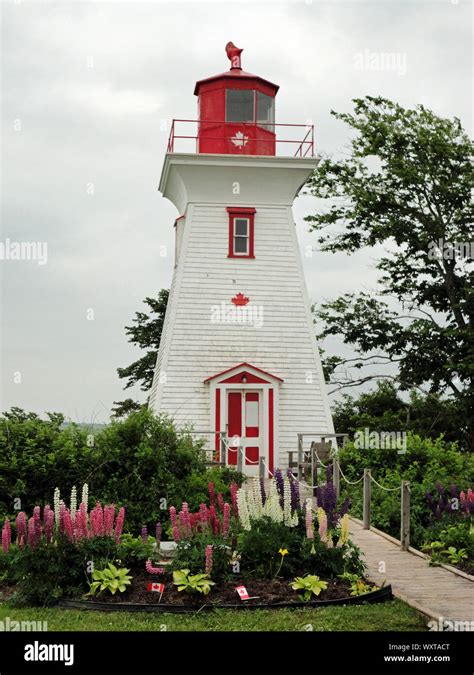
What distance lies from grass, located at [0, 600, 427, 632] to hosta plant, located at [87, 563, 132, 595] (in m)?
0.45

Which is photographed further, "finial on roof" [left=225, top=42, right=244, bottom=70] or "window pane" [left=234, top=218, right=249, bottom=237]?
"finial on roof" [left=225, top=42, right=244, bottom=70]

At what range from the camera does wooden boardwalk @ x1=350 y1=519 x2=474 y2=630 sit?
32.6 feet

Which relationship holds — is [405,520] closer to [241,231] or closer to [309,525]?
[309,525]

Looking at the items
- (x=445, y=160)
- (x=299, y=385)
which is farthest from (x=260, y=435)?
(x=445, y=160)

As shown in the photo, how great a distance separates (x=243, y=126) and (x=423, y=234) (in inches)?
299

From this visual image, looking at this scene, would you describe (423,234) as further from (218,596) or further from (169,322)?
(218,596)

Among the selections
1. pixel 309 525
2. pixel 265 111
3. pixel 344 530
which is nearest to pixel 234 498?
pixel 309 525

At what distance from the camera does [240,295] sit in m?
24.2

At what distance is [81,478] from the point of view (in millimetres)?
14711

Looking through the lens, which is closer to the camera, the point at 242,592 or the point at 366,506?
the point at 242,592

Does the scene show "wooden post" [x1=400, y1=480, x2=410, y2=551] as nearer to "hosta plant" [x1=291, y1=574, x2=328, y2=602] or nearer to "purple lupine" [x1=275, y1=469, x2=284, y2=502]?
"purple lupine" [x1=275, y1=469, x2=284, y2=502]

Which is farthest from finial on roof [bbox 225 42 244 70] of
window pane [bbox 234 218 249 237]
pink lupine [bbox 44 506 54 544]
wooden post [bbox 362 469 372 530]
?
pink lupine [bbox 44 506 54 544]

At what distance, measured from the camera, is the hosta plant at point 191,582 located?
32.2ft

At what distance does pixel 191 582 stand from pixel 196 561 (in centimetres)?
41
